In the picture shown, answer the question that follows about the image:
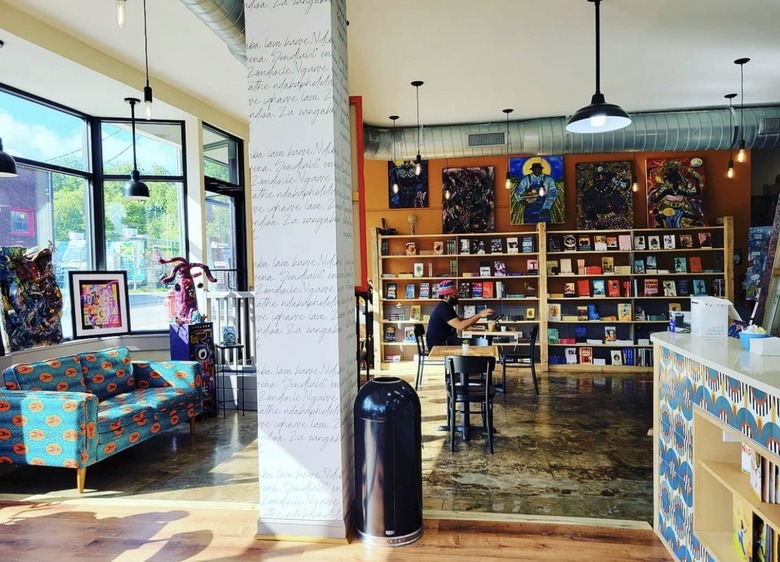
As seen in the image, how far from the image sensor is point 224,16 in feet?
11.8

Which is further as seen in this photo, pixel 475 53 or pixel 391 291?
pixel 391 291

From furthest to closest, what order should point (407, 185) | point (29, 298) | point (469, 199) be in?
point (407, 185), point (469, 199), point (29, 298)

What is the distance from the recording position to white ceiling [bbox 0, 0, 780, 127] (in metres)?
4.76

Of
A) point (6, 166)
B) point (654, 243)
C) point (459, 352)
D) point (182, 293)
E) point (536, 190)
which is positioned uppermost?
point (536, 190)

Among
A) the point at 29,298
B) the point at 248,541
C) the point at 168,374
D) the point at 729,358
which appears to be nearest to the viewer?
the point at 729,358

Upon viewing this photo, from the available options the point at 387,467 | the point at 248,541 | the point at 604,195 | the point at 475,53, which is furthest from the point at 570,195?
the point at 248,541

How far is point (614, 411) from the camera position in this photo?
641 cm

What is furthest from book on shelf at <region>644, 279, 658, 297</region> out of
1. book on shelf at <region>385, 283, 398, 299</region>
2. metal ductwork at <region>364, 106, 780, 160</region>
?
book on shelf at <region>385, 283, 398, 299</region>

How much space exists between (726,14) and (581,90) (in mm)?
2131

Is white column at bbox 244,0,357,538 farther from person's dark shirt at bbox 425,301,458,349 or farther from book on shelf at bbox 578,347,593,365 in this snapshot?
book on shelf at bbox 578,347,593,365

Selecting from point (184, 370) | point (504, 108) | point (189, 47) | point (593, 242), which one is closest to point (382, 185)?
point (504, 108)

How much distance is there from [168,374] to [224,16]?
3642 mm

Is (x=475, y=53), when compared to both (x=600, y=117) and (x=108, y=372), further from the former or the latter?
(x=108, y=372)

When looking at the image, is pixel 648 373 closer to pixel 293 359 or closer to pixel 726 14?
pixel 726 14
